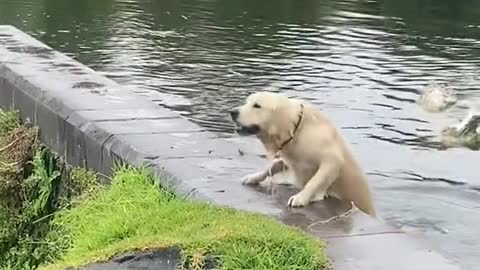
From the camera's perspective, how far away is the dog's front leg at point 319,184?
5.45 metres

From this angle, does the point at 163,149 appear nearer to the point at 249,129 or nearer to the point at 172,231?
the point at 249,129

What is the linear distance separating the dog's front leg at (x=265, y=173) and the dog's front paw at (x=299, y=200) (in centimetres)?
36

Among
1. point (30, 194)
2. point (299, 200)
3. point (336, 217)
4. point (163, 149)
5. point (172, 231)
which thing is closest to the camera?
point (172, 231)

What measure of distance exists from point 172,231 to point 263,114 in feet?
3.53

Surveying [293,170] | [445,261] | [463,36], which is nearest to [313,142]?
[293,170]

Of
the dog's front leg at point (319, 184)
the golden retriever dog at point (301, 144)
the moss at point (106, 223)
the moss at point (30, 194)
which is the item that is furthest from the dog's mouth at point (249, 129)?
the moss at point (30, 194)

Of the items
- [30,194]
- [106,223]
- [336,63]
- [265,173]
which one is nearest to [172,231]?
[106,223]

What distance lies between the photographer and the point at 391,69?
15.5 meters

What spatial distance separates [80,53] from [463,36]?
7.62 metres

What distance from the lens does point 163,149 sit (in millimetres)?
6266

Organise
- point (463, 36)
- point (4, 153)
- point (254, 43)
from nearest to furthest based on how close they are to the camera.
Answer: point (4, 153)
point (254, 43)
point (463, 36)

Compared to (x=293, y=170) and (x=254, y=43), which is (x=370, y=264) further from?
(x=254, y=43)

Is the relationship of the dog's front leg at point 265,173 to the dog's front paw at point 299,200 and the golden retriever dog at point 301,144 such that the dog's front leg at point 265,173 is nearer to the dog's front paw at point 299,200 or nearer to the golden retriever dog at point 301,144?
the golden retriever dog at point 301,144

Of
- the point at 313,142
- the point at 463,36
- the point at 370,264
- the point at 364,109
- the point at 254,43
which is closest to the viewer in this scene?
the point at 370,264
